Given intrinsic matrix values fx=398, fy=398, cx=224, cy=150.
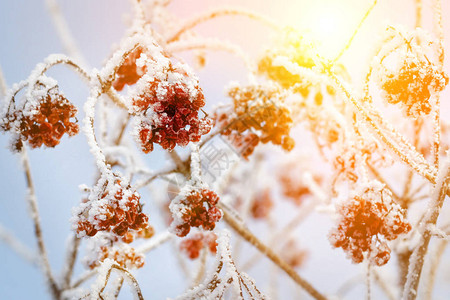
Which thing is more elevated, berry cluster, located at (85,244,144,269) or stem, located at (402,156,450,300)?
Result: berry cluster, located at (85,244,144,269)

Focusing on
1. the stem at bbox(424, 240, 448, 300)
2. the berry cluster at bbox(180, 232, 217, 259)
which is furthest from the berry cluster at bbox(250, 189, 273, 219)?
the berry cluster at bbox(180, 232, 217, 259)

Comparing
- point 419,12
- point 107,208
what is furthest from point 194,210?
point 419,12

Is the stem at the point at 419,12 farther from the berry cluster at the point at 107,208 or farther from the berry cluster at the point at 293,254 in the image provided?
the berry cluster at the point at 293,254

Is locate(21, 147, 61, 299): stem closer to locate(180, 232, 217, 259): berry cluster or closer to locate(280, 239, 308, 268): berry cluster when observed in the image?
locate(180, 232, 217, 259): berry cluster

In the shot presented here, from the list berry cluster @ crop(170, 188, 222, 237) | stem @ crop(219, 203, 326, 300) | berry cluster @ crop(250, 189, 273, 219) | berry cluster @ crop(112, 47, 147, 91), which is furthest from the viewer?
berry cluster @ crop(250, 189, 273, 219)

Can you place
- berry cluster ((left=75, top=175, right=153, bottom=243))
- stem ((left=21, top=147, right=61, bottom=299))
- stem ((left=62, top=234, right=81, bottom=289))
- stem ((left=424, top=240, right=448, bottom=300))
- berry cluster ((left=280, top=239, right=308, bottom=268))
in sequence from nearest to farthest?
berry cluster ((left=75, top=175, right=153, bottom=243)), stem ((left=21, top=147, right=61, bottom=299)), stem ((left=62, top=234, right=81, bottom=289)), stem ((left=424, top=240, right=448, bottom=300)), berry cluster ((left=280, top=239, right=308, bottom=268))

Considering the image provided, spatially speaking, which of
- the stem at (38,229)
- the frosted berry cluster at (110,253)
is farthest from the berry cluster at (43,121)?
the stem at (38,229)
